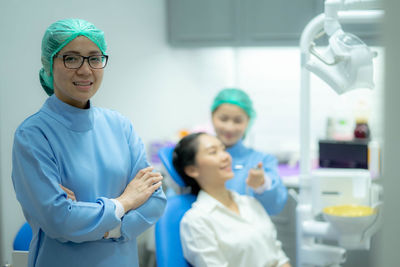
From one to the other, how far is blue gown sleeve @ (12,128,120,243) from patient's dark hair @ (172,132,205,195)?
871mm

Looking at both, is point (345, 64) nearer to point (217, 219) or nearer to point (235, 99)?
point (235, 99)

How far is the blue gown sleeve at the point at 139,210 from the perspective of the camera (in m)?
1.50

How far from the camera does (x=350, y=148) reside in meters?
2.93

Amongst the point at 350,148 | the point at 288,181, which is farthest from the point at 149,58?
the point at 350,148

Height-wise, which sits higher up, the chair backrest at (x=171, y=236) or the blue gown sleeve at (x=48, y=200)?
the blue gown sleeve at (x=48, y=200)

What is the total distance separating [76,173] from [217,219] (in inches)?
33.9

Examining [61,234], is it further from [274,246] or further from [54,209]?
[274,246]

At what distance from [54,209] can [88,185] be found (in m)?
0.15

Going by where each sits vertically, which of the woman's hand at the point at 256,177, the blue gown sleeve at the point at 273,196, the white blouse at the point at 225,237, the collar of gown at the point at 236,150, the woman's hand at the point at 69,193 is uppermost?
the woman's hand at the point at 69,193

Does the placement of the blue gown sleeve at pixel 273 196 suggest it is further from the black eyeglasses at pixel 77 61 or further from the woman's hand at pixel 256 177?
the black eyeglasses at pixel 77 61

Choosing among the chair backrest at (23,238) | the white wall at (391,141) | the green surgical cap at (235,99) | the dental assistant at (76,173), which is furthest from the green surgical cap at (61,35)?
the green surgical cap at (235,99)

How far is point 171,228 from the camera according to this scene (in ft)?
7.03

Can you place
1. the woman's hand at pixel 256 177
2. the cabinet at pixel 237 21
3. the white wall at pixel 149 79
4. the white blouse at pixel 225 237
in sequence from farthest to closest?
the cabinet at pixel 237 21 < the woman's hand at pixel 256 177 < the white blouse at pixel 225 237 < the white wall at pixel 149 79

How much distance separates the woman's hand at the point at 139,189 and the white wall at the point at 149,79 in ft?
1.76
